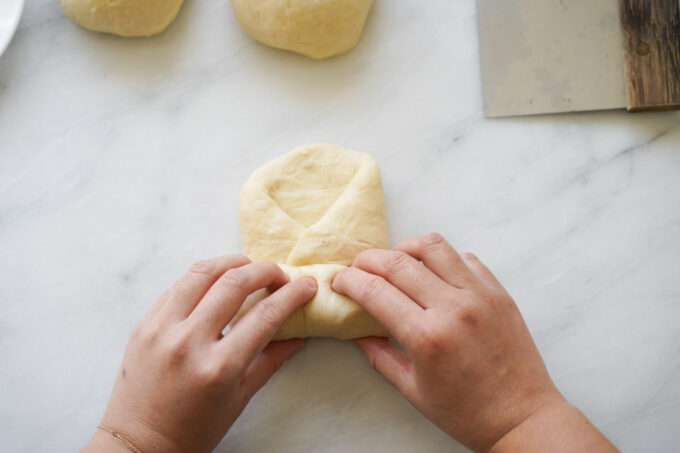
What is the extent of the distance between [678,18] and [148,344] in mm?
1668

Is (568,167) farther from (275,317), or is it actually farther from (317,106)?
(275,317)

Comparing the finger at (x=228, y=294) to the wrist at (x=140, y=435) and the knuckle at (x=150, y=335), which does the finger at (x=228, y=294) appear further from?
the wrist at (x=140, y=435)

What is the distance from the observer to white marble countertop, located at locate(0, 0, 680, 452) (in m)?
1.30

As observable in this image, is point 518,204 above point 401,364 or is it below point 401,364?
above

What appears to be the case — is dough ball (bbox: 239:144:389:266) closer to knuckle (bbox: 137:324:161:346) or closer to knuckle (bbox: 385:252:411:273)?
knuckle (bbox: 385:252:411:273)

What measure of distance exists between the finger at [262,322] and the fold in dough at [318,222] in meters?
0.05

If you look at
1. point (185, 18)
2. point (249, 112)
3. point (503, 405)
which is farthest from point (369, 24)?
point (503, 405)

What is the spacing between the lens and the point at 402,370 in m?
1.13

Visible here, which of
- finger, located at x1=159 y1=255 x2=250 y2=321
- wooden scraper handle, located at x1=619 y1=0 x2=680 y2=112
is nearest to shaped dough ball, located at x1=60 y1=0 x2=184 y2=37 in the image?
finger, located at x1=159 y1=255 x2=250 y2=321

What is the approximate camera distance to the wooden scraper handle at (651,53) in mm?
1370

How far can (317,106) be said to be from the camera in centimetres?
143

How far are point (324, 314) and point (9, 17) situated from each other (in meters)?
1.26

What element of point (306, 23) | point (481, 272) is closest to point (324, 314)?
point (481, 272)

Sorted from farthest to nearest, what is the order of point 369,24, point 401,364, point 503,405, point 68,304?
point 369,24 < point 68,304 < point 401,364 < point 503,405
